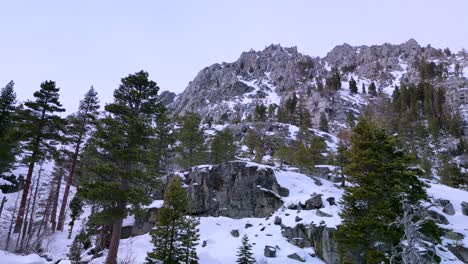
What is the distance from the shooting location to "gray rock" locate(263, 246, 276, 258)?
23.2 meters

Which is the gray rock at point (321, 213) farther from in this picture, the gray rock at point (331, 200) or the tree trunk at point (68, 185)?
the tree trunk at point (68, 185)

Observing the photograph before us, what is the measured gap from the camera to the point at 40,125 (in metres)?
24.1

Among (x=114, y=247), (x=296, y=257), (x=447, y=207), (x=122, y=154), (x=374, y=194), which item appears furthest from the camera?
(x=447, y=207)

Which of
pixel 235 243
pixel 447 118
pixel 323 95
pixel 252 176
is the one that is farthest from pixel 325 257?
pixel 323 95

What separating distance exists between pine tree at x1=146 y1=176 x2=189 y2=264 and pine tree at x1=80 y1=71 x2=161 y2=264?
3.09 meters

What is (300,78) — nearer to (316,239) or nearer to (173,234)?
(316,239)

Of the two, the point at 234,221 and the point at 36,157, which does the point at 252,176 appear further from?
the point at 36,157

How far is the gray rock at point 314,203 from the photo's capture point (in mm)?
28359

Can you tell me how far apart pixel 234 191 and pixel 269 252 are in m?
10.4

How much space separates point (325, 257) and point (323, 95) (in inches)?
3642

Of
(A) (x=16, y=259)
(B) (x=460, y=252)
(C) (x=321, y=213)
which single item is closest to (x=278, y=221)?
(C) (x=321, y=213)

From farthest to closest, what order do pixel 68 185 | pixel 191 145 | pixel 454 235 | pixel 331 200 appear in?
pixel 191 145 < pixel 68 185 < pixel 331 200 < pixel 454 235

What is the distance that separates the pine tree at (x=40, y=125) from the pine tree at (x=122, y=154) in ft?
26.4

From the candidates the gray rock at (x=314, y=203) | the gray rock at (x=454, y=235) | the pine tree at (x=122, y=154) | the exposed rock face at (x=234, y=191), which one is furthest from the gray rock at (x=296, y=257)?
the pine tree at (x=122, y=154)
